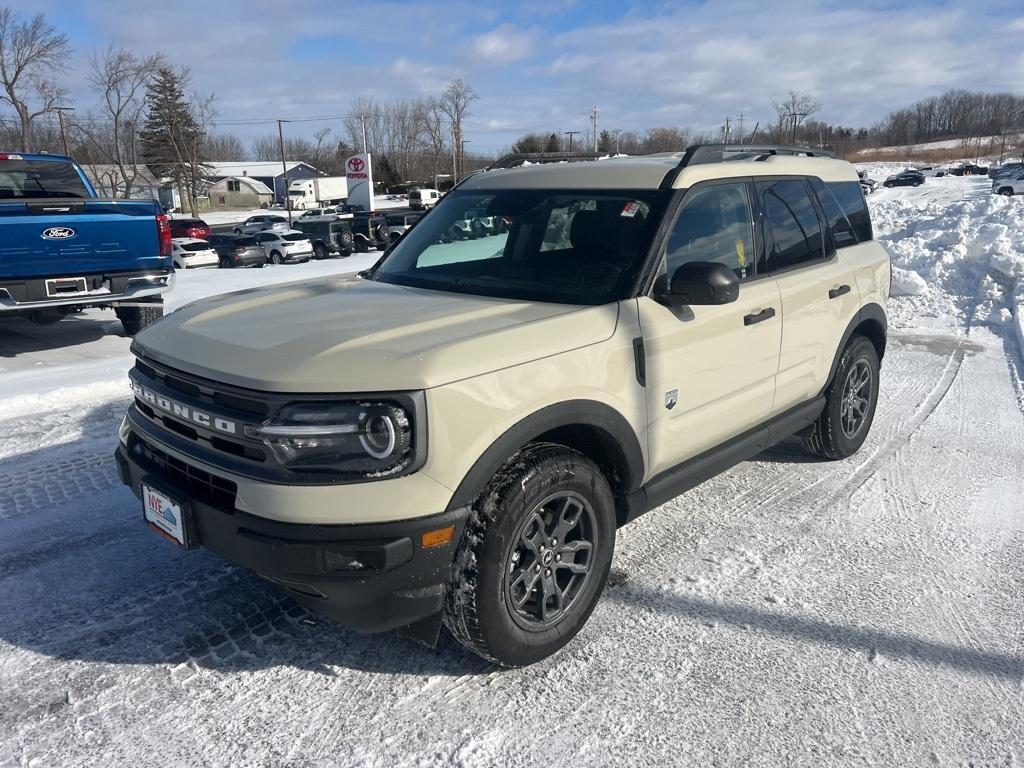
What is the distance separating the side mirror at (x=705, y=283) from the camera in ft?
10.3

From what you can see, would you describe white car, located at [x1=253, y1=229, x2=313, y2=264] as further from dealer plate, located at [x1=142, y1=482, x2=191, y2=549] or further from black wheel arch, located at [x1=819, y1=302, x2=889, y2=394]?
dealer plate, located at [x1=142, y1=482, x2=191, y2=549]

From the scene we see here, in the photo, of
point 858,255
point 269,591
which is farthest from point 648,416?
point 858,255

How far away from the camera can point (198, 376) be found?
2695 mm

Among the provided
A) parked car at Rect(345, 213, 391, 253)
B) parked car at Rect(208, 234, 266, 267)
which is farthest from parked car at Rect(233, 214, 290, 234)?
parked car at Rect(208, 234, 266, 267)

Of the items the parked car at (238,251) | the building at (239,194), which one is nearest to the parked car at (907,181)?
the parked car at (238,251)

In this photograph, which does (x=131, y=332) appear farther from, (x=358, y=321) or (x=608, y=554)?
(x=608, y=554)

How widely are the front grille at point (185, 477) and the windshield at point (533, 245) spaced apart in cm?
142

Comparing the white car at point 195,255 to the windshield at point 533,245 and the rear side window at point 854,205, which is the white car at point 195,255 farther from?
the rear side window at point 854,205

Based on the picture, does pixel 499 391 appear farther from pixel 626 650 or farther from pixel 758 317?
pixel 758 317

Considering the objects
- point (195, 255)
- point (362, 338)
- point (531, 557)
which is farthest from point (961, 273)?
point (195, 255)

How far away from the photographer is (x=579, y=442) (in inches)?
124

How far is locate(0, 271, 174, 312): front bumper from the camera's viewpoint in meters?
7.09

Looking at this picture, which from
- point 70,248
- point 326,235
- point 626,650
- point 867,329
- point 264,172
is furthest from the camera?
point 264,172

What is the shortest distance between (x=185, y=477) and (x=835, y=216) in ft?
13.1
